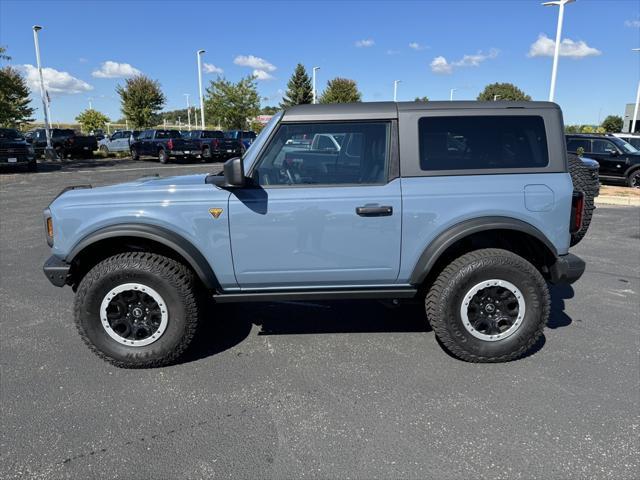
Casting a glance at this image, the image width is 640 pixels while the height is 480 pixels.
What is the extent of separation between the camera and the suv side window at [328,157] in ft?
10.8

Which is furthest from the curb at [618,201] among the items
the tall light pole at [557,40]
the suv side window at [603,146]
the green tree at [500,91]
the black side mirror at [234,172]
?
the green tree at [500,91]

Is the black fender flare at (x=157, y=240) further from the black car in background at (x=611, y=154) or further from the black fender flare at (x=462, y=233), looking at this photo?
the black car in background at (x=611, y=154)

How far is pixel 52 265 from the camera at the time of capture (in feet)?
11.1

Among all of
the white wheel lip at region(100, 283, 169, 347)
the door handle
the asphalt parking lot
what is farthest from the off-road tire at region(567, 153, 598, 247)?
the white wheel lip at region(100, 283, 169, 347)

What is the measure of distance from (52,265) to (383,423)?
261 centimetres

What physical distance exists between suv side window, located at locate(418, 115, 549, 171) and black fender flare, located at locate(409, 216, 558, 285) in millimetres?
410

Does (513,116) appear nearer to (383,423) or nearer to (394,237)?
(394,237)

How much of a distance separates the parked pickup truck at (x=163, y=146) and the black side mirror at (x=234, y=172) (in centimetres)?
2144

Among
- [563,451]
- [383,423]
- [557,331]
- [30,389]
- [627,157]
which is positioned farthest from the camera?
[627,157]

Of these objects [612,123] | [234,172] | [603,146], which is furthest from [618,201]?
[612,123]

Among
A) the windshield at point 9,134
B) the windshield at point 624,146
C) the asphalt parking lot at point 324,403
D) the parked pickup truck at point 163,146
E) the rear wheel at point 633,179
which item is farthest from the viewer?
the parked pickup truck at point 163,146

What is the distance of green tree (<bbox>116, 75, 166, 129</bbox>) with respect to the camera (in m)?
43.2

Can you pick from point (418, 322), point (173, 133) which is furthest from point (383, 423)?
point (173, 133)

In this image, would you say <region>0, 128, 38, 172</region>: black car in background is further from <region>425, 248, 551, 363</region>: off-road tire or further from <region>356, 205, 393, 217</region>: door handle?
<region>425, 248, 551, 363</region>: off-road tire
